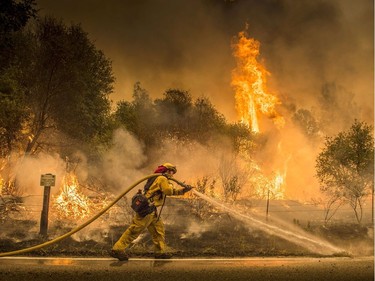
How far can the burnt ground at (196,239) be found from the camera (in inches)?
286

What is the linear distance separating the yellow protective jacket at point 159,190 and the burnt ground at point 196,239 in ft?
3.35

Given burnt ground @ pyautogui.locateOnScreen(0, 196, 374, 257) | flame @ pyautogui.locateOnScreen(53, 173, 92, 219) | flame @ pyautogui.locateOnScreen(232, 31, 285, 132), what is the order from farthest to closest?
flame @ pyautogui.locateOnScreen(232, 31, 285, 132)
flame @ pyautogui.locateOnScreen(53, 173, 92, 219)
burnt ground @ pyautogui.locateOnScreen(0, 196, 374, 257)

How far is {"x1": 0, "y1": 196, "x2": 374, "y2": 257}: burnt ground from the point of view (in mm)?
7273

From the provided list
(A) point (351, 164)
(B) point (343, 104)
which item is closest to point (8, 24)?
(A) point (351, 164)

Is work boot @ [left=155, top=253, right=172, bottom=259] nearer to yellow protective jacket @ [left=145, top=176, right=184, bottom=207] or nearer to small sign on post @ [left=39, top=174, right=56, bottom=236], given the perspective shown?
yellow protective jacket @ [left=145, top=176, right=184, bottom=207]

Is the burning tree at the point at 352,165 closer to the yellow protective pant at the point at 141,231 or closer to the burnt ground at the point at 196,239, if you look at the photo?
the burnt ground at the point at 196,239

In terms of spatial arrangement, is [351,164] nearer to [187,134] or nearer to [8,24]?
[8,24]

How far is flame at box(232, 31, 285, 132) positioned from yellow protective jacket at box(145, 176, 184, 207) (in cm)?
3486

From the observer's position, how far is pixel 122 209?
1259cm

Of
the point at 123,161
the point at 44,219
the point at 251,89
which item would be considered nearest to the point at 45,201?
the point at 44,219

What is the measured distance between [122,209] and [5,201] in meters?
4.00

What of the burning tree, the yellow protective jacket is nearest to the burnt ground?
the yellow protective jacket

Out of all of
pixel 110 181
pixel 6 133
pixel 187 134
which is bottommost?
pixel 110 181

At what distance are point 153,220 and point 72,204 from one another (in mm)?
6842
